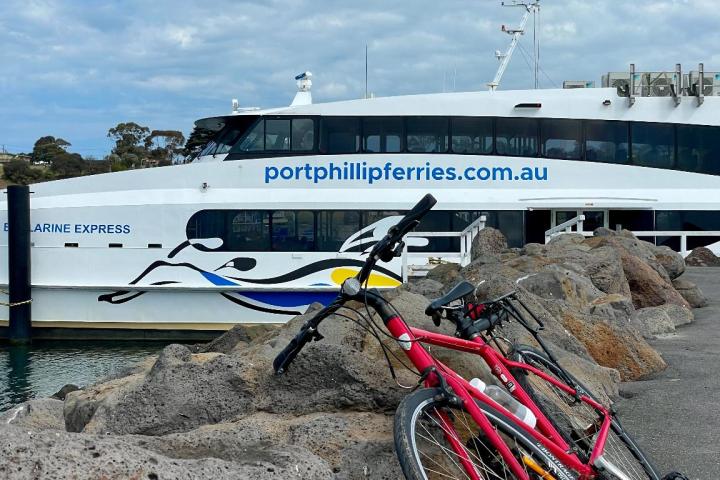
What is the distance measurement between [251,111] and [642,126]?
22.7ft

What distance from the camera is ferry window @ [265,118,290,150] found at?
47.5ft

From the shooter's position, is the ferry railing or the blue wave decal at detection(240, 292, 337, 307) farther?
the ferry railing

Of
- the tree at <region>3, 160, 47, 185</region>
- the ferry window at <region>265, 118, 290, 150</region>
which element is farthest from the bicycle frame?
the tree at <region>3, 160, 47, 185</region>

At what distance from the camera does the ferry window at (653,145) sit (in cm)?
1505

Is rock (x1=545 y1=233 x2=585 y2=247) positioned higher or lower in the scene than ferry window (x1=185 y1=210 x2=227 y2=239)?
lower

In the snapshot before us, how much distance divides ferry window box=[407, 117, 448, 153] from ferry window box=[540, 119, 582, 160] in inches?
69.9

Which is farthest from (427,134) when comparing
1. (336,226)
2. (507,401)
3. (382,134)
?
(507,401)

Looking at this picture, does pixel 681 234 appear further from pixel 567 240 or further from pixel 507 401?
pixel 507 401

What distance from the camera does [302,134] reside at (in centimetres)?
1449

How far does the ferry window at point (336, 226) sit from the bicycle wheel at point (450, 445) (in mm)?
10917

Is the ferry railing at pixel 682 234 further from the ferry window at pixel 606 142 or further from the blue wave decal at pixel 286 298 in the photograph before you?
the blue wave decal at pixel 286 298

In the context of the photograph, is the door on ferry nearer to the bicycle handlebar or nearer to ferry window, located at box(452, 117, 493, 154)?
ferry window, located at box(452, 117, 493, 154)

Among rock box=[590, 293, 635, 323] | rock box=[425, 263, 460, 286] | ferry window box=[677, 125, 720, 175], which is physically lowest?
rock box=[590, 293, 635, 323]

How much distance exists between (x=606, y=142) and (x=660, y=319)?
22.7 ft
